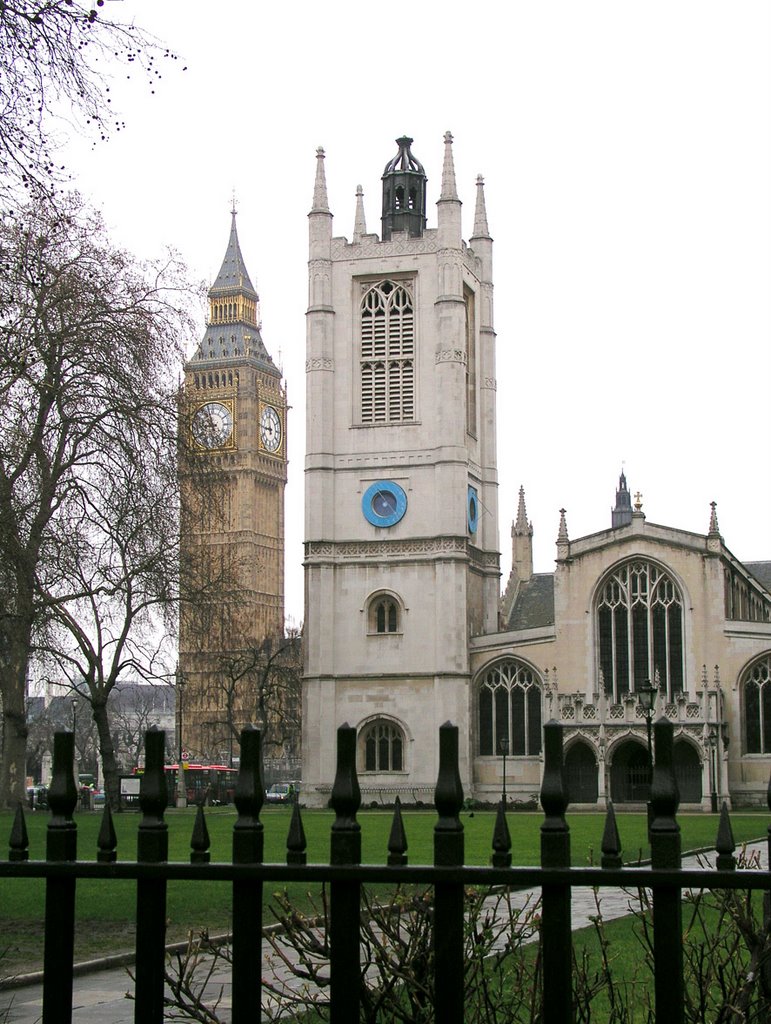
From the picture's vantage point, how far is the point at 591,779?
5262cm

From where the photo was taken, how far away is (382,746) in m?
55.7

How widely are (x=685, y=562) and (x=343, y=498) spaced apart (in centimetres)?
1369

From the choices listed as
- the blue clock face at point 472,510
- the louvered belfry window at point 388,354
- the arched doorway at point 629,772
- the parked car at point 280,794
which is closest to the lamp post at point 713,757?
the arched doorway at point 629,772

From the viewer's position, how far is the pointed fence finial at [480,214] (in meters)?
62.9

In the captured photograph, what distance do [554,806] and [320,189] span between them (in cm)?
5842

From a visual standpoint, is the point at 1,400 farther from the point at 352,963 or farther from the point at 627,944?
the point at 352,963

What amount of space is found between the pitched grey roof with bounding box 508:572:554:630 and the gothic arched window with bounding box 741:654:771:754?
37.4ft

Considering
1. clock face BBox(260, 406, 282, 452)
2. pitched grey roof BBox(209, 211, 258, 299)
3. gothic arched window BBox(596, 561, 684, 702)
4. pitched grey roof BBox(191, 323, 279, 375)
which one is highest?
pitched grey roof BBox(209, 211, 258, 299)

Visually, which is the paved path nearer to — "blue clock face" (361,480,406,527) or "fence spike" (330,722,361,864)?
"fence spike" (330,722,361,864)

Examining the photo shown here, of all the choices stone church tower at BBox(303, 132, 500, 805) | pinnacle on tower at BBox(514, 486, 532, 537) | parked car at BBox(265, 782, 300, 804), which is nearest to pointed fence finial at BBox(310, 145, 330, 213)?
stone church tower at BBox(303, 132, 500, 805)

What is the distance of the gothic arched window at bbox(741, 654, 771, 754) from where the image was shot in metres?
50.9

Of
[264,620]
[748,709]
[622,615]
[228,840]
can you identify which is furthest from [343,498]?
[264,620]

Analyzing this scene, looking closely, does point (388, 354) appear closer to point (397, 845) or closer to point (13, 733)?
point (13, 733)

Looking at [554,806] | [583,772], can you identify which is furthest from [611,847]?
[583,772]
